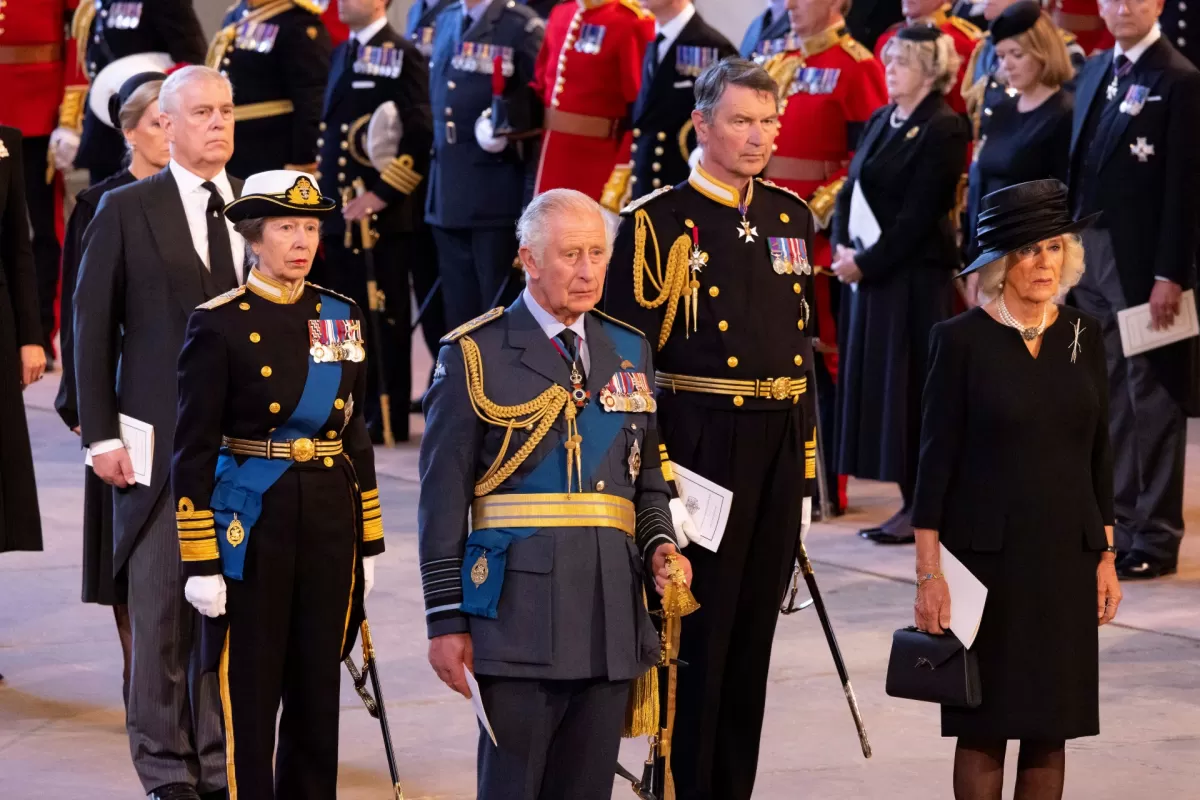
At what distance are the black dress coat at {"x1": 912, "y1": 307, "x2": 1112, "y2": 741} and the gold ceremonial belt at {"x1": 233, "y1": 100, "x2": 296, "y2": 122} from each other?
5245 millimetres

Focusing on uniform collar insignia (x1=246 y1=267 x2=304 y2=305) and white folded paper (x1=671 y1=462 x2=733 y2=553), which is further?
white folded paper (x1=671 y1=462 x2=733 y2=553)

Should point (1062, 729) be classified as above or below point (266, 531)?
below

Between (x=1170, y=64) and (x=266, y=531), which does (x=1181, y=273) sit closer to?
(x=1170, y=64)

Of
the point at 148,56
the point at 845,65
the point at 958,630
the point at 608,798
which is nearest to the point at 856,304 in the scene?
the point at 845,65

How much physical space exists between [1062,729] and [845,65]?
3890mm

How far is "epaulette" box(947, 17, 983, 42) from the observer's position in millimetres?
7824

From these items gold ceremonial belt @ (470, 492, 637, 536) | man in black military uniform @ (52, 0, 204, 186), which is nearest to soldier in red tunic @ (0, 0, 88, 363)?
man in black military uniform @ (52, 0, 204, 186)

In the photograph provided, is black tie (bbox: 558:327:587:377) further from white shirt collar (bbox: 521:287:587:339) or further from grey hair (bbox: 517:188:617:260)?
grey hair (bbox: 517:188:617:260)

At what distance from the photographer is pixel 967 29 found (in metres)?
7.88

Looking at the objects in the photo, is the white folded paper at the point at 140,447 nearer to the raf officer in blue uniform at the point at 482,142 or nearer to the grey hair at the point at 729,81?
the grey hair at the point at 729,81

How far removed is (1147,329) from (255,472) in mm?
3447

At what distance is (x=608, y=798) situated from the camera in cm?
341

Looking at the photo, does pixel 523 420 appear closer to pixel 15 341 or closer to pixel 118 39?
pixel 15 341

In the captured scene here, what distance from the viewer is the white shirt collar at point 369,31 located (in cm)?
831
